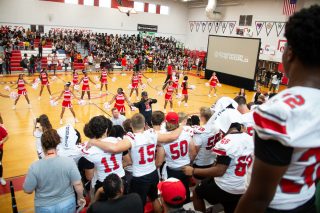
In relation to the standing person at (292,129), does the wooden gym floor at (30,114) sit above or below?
below

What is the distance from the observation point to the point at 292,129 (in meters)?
1.07

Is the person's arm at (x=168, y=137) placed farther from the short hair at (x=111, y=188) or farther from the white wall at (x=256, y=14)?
the white wall at (x=256, y=14)

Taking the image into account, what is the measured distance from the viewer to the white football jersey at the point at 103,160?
3.68 meters

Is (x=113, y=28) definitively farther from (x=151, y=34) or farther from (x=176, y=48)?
(x=176, y=48)

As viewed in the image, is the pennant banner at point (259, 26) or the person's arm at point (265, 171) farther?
the pennant banner at point (259, 26)

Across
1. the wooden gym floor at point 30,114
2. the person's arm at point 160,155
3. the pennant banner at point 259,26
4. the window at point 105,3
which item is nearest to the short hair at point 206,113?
the person's arm at point 160,155

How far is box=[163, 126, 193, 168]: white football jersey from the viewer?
4.17 m

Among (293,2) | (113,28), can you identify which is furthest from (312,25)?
(113,28)

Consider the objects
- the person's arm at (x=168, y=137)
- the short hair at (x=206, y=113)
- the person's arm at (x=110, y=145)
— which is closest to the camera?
the person's arm at (x=110, y=145)

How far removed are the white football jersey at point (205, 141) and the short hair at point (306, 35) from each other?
3.16 meters

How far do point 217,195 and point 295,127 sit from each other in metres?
2.29

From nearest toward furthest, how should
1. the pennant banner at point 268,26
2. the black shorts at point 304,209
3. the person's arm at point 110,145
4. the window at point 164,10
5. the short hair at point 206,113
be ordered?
the black shorts at point 304,209
the person's arm at point 110,145
the short hair at point 206,113
the pennant banner at point 268,26
the window at point 164,10

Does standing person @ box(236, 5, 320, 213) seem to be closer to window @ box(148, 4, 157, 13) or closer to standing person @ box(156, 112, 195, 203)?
standing person @ box(156, 112, 195, 203)

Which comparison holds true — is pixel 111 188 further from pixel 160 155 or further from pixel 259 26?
pixel 259 26
